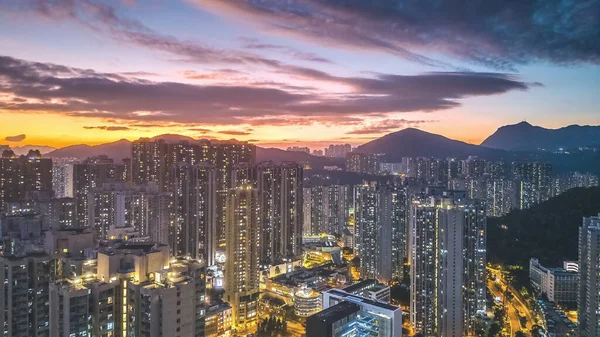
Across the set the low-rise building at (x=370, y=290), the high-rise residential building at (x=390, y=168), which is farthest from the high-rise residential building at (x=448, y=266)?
the high-rise residential building at (x=390, y=168)

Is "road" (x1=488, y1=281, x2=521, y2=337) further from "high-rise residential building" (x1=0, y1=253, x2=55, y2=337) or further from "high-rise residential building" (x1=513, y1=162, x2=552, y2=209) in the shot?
"high-rise residential building" (x1=0, y1=253, x2=55, y2=337)

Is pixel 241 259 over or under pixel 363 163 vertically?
under

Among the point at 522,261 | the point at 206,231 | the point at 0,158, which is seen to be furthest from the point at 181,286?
the point at 0,158

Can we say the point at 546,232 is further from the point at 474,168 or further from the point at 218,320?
the point at 218,320

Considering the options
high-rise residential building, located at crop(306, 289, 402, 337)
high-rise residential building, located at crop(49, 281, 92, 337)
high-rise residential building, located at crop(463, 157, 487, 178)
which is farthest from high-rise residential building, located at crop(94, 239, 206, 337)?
high-rise residential building, located at crop(463, 157, 487, 178)

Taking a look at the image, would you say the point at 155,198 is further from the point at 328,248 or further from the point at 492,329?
the point at 492,329

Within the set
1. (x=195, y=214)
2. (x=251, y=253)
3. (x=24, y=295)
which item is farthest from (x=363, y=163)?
(x=24, y=295)

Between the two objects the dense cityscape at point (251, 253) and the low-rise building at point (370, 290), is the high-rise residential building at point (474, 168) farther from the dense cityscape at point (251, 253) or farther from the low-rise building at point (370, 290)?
the low-rise building at point (370, 290)

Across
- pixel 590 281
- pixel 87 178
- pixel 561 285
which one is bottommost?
pixel 561 285
